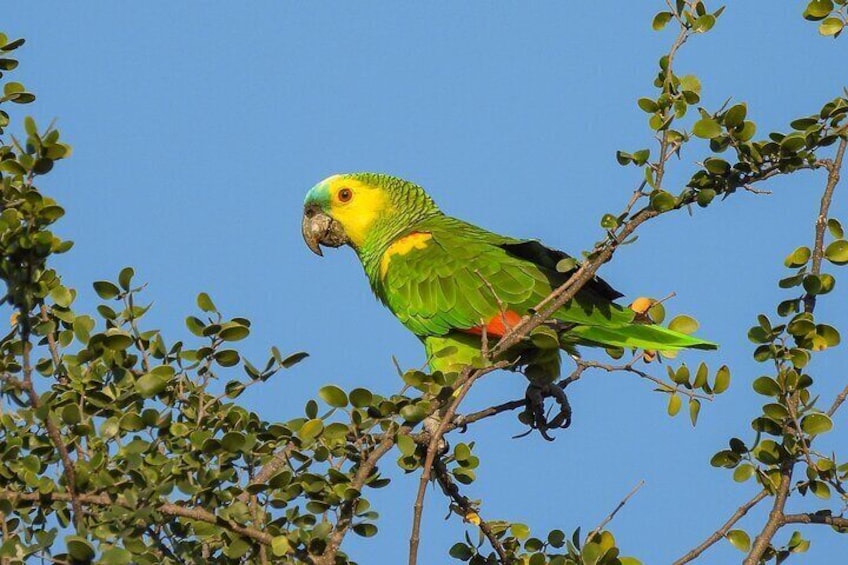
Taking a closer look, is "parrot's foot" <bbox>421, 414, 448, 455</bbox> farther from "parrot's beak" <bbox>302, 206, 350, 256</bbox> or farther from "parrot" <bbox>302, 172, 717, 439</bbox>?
"parrot's beak" <bbox>302, 206, 350, 256</bbox>

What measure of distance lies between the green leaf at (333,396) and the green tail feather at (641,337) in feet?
5.09

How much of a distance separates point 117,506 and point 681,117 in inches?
71.9

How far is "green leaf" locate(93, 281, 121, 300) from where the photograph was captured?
284 centimetres

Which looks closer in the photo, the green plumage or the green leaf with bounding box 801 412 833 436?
the green leaf with bounding box 801 412 833 436

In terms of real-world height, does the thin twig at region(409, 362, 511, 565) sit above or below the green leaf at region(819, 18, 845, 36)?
below

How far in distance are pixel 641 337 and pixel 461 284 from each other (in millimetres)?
1020

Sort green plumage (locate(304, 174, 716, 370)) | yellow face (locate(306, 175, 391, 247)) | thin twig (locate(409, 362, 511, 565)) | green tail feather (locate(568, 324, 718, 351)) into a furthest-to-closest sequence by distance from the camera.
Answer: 1. yellow face (locate(306, 175, 391, 247))
2. green plumage (locate(304, 174, 716, 370))
3. green tail feather (locate(568, 324, 718, 351))
4. thin twig (locate(409, 362, 511, 565))

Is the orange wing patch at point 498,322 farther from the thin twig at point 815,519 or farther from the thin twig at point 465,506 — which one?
the thin twig at point 815,519

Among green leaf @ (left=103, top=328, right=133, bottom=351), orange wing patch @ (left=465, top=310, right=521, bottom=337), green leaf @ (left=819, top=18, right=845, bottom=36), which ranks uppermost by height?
orange wing patch @ (left=465, top=310, right=521, bottom=337)

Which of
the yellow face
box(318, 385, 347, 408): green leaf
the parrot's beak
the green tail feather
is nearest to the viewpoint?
box(318, 385, 347, 408): green leaf

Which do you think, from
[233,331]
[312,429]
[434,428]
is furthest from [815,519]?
[233,331]

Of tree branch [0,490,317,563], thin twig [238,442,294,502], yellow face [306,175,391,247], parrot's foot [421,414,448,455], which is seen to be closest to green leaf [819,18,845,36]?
parrot's foot [421,414,448,455]

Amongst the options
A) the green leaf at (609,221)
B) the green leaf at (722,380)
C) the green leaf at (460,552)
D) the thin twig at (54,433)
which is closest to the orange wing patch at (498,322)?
the green leaf at (460,552)

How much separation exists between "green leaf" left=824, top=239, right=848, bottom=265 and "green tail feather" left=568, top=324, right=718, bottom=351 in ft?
3.29
